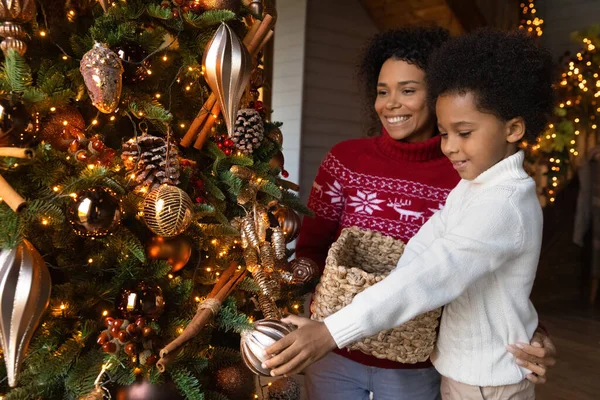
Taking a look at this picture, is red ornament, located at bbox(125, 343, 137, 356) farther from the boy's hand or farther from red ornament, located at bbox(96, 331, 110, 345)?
the boy's hand

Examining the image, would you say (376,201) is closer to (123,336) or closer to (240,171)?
(240,171)

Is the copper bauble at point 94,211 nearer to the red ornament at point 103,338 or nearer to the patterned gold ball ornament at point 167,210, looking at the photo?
the patterned gold ball ornament at point 167,210

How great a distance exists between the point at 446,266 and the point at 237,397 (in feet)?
1.81

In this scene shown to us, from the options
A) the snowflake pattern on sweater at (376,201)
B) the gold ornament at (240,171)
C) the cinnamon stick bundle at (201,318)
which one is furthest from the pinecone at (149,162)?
the snowflake pattern on sweater at (376,201)

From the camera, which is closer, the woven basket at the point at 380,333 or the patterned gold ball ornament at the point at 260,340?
the patterned gold ball ornament at the point at 260,340

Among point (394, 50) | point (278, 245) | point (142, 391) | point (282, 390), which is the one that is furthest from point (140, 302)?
point (394, 50)

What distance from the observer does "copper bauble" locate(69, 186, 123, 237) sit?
2.28 feet

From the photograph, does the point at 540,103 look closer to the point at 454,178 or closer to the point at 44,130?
the point at 454,178

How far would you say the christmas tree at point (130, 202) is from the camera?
699 millimetres

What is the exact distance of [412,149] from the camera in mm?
1148

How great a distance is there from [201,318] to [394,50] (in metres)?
0.80

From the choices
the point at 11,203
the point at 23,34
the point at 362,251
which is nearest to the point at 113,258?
the point at 11,203

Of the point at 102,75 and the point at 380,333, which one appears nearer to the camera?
the point at 102,75

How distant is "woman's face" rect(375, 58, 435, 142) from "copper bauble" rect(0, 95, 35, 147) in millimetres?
773
